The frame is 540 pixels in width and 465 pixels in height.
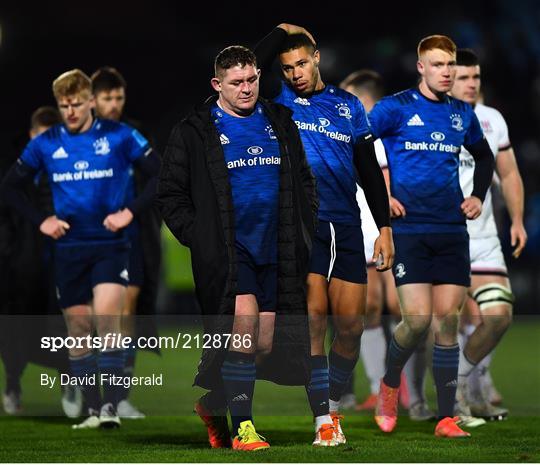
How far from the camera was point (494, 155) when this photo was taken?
1017 cm

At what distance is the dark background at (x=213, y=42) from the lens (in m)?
26.3

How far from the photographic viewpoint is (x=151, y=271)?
1120cm

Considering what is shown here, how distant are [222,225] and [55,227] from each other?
254 centimetres

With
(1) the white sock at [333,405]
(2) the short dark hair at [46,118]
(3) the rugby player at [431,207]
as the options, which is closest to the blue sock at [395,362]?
(3) the rugby player at [431,207]

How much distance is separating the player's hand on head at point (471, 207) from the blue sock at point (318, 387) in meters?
1.49

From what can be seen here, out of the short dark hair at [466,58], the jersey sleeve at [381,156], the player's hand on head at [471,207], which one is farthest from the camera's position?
the jersey sleeve at [381,156]

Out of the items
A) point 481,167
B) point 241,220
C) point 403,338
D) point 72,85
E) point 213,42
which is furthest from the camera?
point 213,42

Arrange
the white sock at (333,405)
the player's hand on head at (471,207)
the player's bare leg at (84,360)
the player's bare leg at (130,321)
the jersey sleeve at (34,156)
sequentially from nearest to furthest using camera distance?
1. the white sock at (333,405)
2. the player's hand on head at (471,207)
3. the player's bare leg at (84,360)
4. the jersey sleeve at (34,156)
5. the player's bare leg at (130,321)

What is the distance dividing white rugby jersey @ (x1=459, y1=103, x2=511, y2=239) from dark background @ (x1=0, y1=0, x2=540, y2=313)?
15379 millimetres

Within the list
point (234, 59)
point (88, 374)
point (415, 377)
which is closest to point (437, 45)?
point (234, 59)

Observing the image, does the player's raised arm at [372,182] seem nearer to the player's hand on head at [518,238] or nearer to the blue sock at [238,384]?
the blue sock at [238,384]

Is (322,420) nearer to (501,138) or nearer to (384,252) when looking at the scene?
(384,252)

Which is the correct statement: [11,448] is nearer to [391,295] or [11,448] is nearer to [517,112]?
[391,295]

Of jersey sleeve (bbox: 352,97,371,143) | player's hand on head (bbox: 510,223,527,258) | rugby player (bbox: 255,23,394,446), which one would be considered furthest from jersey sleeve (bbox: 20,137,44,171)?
player's hand on head (bbox: 510,223,527,258)
